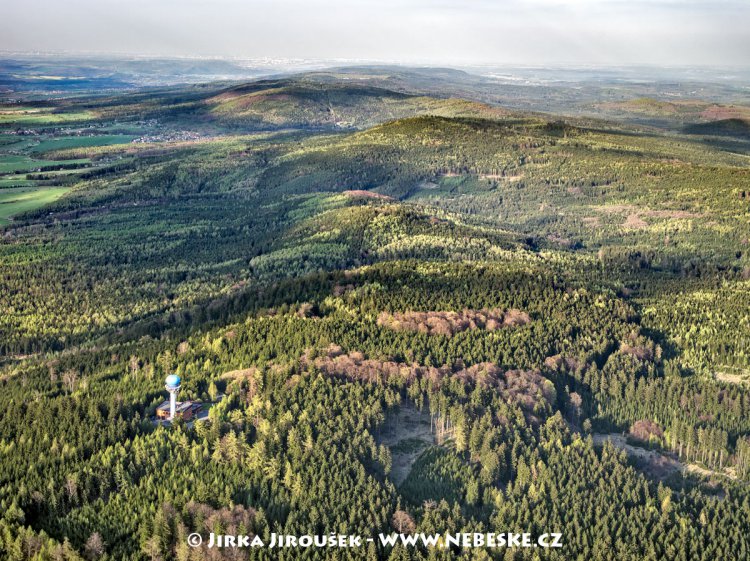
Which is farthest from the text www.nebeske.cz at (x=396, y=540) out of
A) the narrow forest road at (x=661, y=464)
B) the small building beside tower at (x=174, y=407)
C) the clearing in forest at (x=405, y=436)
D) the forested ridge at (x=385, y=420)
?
the small building beside tower at (x=174, y=407)

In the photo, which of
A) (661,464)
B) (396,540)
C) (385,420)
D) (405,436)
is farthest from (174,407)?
(661,464)

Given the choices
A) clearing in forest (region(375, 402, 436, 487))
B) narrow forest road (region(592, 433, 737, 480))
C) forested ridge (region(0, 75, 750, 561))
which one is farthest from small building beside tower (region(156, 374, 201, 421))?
narrow forest road (region(592, 433, 737, 480))

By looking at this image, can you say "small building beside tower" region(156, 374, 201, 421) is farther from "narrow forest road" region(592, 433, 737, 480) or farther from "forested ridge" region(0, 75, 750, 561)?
"narrow forest road" region(592, 433, 737, 480)

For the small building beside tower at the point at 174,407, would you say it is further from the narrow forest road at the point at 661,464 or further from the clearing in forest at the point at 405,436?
the narrow forest road at the point at 661,464

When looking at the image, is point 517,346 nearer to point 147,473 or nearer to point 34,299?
point 147,473

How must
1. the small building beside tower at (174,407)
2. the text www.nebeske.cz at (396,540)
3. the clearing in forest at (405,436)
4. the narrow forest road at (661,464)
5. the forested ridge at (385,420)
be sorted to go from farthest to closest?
the narrow forest road at (661,464)
the small building beside tower at (174,407)
the clearing in forest at (405,436)
the forested ridge at (385,420)
the text www.nebeske.cz at (396,540)

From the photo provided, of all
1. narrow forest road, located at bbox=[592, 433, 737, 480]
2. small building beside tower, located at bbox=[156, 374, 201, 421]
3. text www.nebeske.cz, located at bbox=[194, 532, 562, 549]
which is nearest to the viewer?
text www.nebeske.cz, located at bbox=[194, 532, 562, 549]

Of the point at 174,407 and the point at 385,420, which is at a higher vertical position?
the point at 174,407

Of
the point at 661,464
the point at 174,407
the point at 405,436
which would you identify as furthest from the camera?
the point at 405,436

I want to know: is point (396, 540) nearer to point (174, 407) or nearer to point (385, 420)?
point (385, 420)

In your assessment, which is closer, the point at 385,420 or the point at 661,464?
the point at 661,464

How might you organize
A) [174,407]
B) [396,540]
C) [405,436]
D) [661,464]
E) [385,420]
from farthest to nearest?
[385,420] < [405,436] < [174,407] < [661,464] < [396,540]
